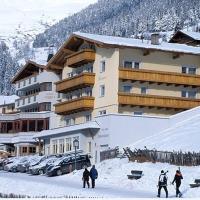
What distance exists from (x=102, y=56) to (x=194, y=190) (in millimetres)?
31880

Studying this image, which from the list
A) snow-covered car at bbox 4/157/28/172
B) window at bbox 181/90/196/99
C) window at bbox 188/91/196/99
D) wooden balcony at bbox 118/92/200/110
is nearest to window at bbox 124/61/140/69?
wooden balcony at bbox 118/92/200/110

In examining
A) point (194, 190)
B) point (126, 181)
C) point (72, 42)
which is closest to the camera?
point (194, 190)

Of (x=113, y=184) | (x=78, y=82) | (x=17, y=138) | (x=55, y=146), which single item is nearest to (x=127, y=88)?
(x=78, y=82)

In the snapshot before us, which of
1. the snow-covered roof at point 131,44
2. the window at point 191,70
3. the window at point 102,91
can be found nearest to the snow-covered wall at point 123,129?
the window at point 102,91

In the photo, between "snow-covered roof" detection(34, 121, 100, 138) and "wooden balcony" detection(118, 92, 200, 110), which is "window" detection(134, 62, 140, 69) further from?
"snow-covered roof" detection(34, 121, 100, 138)

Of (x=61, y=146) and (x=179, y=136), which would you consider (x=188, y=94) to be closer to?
(x=179, y=136)

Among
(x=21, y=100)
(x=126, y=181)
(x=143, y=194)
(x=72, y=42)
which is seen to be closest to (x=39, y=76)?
(x=21, y=100)

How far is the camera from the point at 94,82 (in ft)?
209

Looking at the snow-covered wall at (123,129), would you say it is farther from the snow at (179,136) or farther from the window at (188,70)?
the window at (188,70)

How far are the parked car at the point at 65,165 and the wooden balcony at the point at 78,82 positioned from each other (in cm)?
1338

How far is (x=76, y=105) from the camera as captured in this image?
64.3 metres

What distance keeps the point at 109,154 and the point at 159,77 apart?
1343 cm

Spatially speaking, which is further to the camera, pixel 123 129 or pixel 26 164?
pixel 26 164

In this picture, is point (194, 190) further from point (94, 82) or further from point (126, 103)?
point (94, 82)
